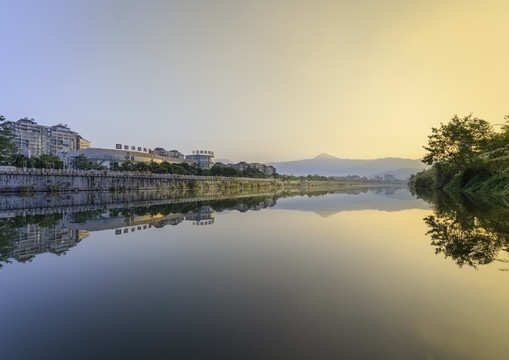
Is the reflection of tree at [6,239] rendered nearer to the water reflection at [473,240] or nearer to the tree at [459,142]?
the water reflection at [473,240]

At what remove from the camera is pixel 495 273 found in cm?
647

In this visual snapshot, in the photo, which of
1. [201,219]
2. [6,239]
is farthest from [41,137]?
[6,239]

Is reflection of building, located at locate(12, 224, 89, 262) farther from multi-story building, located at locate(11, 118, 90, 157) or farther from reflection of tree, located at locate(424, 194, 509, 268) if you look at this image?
multi-story building, located at locate(11, 118, 90, 157)

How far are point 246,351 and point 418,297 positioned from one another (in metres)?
3.78

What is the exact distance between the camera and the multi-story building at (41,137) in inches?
4045

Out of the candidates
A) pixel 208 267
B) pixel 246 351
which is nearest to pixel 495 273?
pixel 246 351

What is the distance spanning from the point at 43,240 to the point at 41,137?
419 ft

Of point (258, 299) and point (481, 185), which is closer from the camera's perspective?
point (258, 299)

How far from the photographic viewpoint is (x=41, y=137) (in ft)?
358

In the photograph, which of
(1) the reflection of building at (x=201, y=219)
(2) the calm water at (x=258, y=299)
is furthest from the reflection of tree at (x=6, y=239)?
(1) the reflection of building at (x=201, y=219)

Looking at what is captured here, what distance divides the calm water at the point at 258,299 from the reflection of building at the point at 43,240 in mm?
112

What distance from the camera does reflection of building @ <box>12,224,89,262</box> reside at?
905cm

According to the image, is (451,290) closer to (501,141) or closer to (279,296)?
(279,296)

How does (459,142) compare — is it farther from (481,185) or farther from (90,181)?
(90,181)
